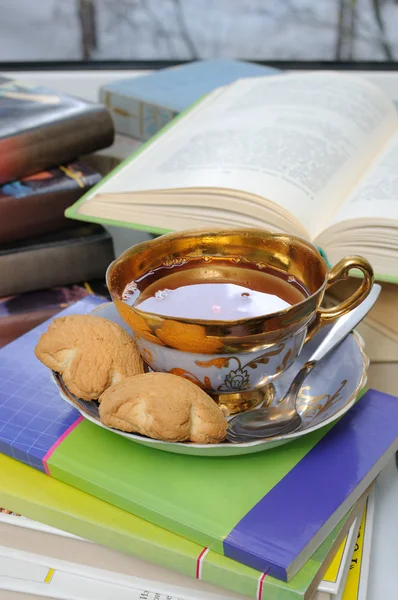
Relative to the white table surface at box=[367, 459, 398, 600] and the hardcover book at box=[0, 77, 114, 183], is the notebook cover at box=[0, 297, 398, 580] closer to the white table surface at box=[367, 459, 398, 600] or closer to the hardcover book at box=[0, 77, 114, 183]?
the white table surface at box=[367, 459, 398, 600]

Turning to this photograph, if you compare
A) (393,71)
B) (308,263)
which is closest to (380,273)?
(308,263)

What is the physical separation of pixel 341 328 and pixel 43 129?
323 millimetres

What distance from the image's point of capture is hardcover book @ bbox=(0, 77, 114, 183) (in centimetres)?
58

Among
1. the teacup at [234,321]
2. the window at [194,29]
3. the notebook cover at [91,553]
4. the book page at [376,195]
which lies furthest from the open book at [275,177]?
the window at [194,29]

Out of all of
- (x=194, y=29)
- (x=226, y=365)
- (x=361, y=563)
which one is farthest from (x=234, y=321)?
(x=194, y=29)

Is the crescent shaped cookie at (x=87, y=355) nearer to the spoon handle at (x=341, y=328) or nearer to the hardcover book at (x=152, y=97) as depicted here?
the spoon handle at (x=341, y=328)

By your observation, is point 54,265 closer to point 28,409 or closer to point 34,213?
point 34,213

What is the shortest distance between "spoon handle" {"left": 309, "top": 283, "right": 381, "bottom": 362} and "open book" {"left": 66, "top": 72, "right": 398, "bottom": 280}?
0.18ft

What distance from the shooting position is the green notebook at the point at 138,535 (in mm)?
301

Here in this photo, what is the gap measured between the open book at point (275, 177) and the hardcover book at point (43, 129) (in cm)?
6

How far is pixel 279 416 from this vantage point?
0.36 m

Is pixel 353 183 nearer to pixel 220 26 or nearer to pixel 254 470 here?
pixel 254 470

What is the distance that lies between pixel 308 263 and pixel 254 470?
115mm

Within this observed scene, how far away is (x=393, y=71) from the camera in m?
1.13
